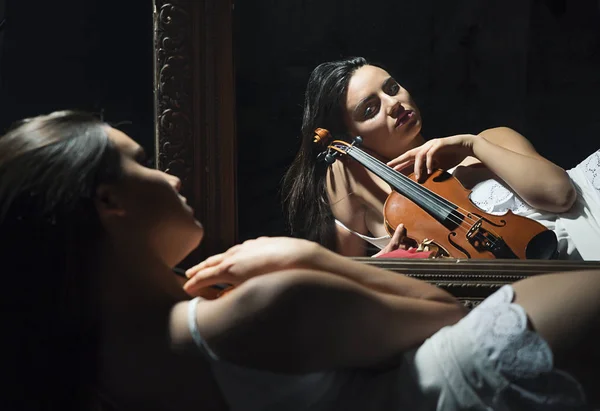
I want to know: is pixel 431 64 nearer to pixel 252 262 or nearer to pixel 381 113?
pixel 381 113

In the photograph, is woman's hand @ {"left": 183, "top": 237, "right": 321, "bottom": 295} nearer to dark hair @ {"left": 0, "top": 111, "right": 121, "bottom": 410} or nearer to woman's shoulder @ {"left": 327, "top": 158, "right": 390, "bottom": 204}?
dark hair @ {"left": 0, "top": 111, "right": 121, "bottom": 410}

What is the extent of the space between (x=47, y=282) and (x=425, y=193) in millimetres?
628

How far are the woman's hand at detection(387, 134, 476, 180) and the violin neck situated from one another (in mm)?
21

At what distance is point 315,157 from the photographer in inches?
52.5

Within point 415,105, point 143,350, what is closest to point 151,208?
point 143,350

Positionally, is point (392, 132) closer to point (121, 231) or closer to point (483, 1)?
point (483, 1)

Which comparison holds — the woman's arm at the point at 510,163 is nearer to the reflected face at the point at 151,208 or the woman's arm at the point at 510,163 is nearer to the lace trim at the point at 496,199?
the lace trim at the point at 496,199

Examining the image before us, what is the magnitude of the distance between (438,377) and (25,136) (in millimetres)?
561

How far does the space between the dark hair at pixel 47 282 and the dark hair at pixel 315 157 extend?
1.55 ft

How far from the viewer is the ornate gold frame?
4.16 feet

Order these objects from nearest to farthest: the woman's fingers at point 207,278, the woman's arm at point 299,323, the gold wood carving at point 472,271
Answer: the woman's arm at point 299,323, the woman's fingers at point 207,278, the gold wood carving at point 472,271

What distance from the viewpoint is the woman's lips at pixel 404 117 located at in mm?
1339

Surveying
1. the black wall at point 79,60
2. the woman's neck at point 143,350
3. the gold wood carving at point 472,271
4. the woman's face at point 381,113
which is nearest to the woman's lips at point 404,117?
the woman's face at point 381,113

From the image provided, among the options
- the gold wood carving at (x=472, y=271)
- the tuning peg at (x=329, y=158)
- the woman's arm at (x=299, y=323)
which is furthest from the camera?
the tuning peg at (x=329, y=158)
